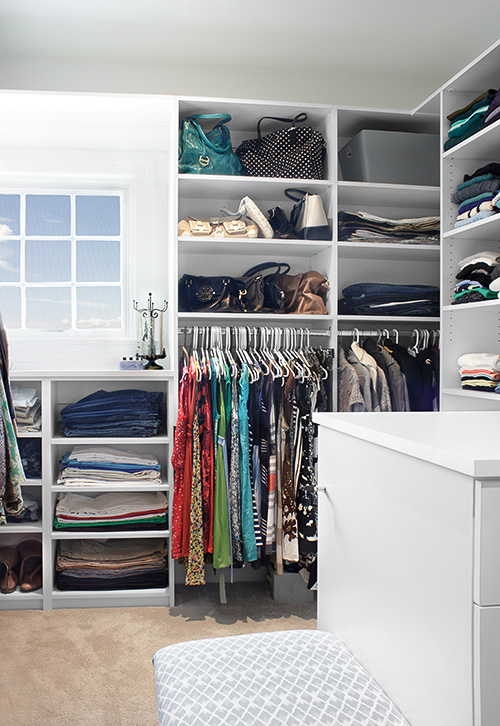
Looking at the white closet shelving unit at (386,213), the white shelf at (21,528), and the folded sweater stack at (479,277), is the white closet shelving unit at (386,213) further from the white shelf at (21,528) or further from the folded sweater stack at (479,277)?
the white shelf at (21,528)

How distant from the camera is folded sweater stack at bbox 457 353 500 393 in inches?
83.0

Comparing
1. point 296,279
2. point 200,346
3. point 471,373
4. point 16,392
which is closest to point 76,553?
point 16,392

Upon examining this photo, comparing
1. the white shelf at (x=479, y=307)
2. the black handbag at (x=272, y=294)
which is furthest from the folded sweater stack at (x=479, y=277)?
the black handbag at (x=272, y=294)

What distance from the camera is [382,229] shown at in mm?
2742

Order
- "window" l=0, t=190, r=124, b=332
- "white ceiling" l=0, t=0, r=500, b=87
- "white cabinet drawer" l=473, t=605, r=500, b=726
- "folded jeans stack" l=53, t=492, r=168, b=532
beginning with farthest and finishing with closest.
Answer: "window" l=0, t=190, r=124, b=332
"folded jeans stack" l=53, t=492, r=168, b=532
"white ceiling" l=0, t=0, r=500, b=87
"white cabinet drawer" l=473, t=605, r=500, b=726

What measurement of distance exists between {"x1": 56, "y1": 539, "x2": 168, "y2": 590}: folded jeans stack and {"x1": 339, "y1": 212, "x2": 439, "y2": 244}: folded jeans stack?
181 cm

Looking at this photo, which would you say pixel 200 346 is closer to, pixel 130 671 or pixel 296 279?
pixel 296 279

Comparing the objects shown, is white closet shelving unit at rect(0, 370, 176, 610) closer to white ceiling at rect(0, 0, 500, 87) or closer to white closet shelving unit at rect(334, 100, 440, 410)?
white closet shelving unit at rect(334, 100, 440, 410)

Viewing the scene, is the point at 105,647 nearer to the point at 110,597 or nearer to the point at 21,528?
the point at 110,597

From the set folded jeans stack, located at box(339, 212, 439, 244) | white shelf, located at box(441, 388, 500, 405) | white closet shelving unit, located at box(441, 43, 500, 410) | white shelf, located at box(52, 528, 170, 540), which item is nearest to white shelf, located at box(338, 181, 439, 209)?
folded jeans stack, located at box(339, 212, 439, 244)

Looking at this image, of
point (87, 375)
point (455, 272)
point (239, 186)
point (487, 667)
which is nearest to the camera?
point (487, 667)

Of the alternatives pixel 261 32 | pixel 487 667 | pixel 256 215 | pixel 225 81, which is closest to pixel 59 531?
pixel 256 215

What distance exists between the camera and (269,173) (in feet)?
8.77

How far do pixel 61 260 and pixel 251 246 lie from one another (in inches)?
41.2
